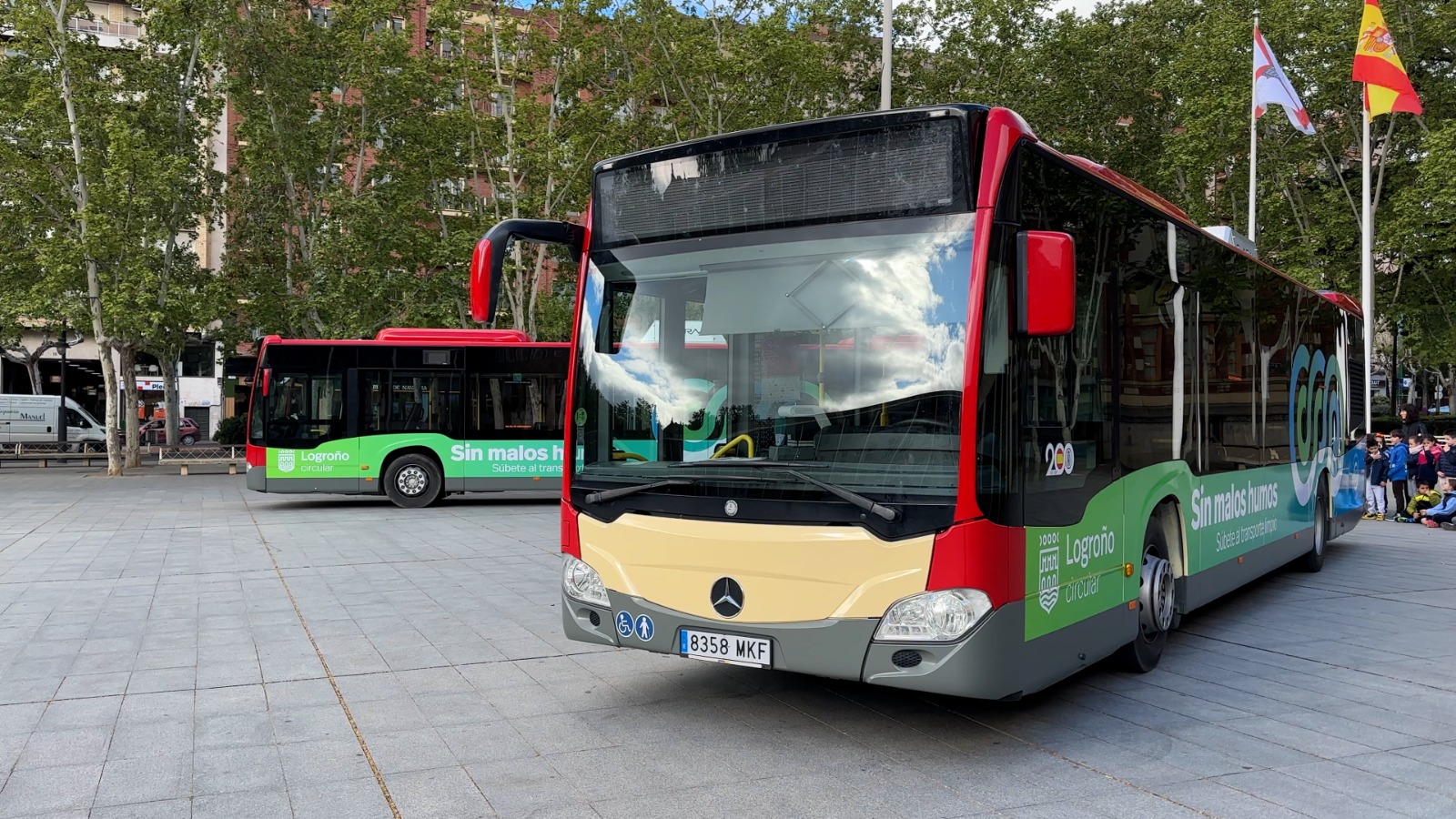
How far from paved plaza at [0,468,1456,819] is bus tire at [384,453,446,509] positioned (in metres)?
8.56

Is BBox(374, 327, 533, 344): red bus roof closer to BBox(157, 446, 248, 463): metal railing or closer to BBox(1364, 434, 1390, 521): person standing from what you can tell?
→ BBox(157, 446, 248, 463): metal railing

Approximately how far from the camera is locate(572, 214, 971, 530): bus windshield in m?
4.54

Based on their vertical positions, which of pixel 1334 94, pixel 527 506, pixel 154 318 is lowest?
Answer: pixel 527 506

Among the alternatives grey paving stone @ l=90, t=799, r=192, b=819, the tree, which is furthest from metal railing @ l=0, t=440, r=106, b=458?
grey paving stone @ l=90, t=799, r=192, b=819

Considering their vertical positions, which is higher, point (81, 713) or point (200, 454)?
point (200, 454)

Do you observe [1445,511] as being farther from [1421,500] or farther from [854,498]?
[854,498]

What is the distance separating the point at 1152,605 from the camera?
6277 millimetres

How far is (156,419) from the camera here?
47438mm

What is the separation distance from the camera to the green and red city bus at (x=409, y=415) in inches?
701

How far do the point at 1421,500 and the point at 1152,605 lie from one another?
1265 centimetres

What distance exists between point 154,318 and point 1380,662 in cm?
2630

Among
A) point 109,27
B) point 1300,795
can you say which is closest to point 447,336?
point 1300,795

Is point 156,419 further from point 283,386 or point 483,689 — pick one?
point 483,689

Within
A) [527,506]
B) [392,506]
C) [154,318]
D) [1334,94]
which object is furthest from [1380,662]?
[154,318]
